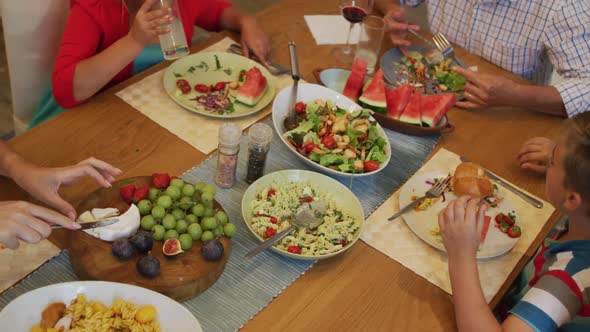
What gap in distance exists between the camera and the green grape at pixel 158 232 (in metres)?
1.21

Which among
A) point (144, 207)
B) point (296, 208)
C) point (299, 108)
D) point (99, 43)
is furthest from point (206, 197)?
point (99, 43)

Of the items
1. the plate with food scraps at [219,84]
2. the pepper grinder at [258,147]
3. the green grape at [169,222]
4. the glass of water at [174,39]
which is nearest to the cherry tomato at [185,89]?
the plate with food scraps at [219,84]

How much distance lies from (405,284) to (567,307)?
0.36 meters

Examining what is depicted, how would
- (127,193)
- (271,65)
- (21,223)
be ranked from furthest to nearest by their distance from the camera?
1. (271,65)
2. (127,193)
3. (21,223)

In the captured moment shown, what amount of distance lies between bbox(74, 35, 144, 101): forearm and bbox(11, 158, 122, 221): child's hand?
440 millimetres

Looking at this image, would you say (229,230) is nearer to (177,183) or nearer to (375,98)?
(177,183)

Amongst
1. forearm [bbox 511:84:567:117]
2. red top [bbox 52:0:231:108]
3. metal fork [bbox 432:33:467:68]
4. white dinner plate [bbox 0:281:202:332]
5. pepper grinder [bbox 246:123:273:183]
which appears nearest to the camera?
white dinner plate [bbox 0:281:202:332]

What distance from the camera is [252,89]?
1781mm

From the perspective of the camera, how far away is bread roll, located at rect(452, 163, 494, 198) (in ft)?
5.26

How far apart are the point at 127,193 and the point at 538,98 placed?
1.52 metres

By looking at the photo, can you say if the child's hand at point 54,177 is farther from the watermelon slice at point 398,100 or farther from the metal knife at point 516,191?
the metal knife at point 516,191

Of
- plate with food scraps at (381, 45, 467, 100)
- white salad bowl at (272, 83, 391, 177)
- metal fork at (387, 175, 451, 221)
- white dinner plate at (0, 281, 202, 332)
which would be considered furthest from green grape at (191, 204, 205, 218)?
plate with food scraps at (381, 45, 467, 100)

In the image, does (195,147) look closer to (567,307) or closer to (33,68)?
(33,68)

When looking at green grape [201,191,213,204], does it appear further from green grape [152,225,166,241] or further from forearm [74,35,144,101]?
forearm [74,35,144,101]
